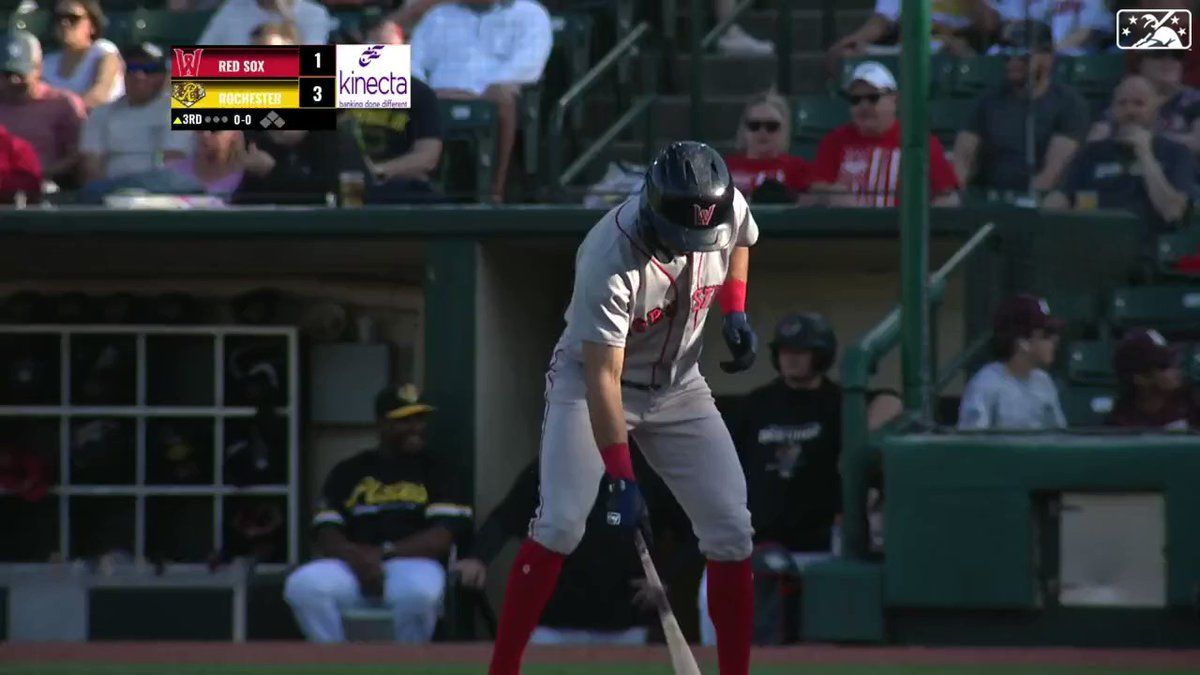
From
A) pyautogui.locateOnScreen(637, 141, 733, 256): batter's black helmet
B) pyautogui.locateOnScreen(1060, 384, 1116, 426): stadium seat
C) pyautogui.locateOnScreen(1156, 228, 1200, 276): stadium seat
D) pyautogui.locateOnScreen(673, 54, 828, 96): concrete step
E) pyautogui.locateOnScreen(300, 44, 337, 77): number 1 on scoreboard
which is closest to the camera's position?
pyautogui.locateOnScreen(637, 141, 733, 256): batter's black helmet

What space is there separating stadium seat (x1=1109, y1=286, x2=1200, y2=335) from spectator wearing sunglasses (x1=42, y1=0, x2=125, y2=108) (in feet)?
13.1

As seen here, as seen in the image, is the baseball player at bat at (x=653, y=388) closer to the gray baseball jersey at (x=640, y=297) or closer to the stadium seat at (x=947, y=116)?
the gray baseball jersey at (x=640, y=297)

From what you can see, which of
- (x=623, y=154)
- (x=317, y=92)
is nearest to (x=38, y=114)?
(x=317, y=92)

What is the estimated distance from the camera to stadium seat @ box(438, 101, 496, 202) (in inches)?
332

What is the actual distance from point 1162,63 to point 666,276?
4.00 metres

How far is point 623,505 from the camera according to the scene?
188 inches

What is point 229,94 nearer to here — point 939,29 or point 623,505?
point 939,29

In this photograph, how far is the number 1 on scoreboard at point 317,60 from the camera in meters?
8.20

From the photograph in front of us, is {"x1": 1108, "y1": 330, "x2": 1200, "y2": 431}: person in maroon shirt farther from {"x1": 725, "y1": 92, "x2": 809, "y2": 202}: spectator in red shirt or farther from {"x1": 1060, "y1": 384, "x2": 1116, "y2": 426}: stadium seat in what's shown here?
{"x1": 725, "y1": 92, "x2": 809, "y2": 202}: spectator in red shirt

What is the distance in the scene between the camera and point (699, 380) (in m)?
5.25

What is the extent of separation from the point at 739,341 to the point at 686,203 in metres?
0.47

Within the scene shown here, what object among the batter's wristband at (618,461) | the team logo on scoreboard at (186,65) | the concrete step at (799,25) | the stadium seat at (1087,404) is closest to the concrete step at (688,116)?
the concrete step at (799,25)

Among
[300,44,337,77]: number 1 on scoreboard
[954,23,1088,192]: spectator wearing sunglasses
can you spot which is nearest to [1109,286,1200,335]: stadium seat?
[954,23,1088,192]: spectator wearing sunglasses

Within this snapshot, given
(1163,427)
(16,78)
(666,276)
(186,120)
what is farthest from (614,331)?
(16,78)
